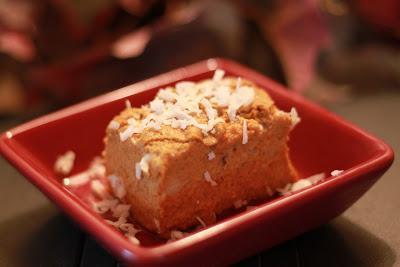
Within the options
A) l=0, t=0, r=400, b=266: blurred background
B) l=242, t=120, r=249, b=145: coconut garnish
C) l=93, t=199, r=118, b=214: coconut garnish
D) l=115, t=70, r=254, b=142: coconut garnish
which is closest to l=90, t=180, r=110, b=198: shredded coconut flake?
l=93, t=199, r=118, b=214: coconut garnish

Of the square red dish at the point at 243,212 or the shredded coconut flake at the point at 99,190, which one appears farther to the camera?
the shredded coconut flake at the point at 99,190

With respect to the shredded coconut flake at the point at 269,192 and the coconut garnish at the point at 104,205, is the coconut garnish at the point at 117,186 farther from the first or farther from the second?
the shredded coconut flake at the point at 269,192

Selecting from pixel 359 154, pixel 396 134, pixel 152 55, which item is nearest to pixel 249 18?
pixel 152 55

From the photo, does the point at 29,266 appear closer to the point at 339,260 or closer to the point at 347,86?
the point at 339,260

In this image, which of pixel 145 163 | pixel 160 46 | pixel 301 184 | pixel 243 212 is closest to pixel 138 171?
pixel 145 163

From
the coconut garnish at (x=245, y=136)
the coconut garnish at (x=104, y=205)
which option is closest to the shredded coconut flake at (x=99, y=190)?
the coconut garnish at (x=104, y=205)

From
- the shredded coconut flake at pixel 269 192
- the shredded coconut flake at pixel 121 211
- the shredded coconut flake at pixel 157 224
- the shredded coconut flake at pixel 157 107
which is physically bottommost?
the shredded coconut flake at pixel 121 211
